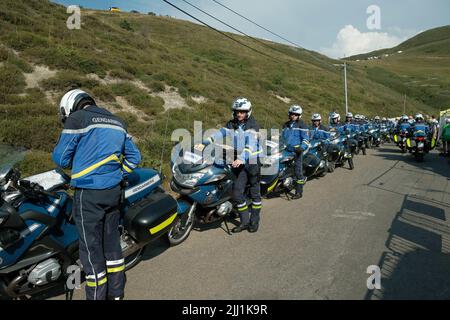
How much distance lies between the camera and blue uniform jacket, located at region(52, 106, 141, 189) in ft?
10.1

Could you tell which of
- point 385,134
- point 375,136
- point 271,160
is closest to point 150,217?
point 271,160

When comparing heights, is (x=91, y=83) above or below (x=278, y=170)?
above

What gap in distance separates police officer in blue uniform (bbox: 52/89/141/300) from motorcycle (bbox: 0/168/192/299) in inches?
13.1

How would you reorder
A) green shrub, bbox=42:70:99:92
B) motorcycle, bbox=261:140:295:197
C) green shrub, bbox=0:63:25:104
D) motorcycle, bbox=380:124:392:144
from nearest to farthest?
motorcycle, bbox=261:140:295:197
green shrub, bbox=0:63:25:104
green shrub, bbox=42:70:99:92
motorcycle, bbox=380:124:392:144

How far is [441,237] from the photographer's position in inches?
202

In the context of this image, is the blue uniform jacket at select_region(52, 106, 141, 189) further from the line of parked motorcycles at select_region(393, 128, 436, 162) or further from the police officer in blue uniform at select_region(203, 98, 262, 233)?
the line of parked motorcycles at select_region(393, 128, 436, 162)

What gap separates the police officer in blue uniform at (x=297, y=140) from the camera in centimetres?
766

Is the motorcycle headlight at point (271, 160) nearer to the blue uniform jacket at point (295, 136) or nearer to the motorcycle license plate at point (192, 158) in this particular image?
the blue uniform jacket at point (295, 136)

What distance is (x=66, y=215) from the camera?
363 centimetres

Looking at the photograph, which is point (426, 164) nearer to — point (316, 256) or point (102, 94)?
point (316, 256)

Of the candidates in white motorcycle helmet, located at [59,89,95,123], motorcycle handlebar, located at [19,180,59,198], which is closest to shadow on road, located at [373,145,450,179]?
white motorcycle helmet, located at [59,89,95,123]

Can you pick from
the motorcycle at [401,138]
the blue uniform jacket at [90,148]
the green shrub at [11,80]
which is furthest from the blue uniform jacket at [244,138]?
the motorcycle at [401,138]

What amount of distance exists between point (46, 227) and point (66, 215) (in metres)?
0.33
